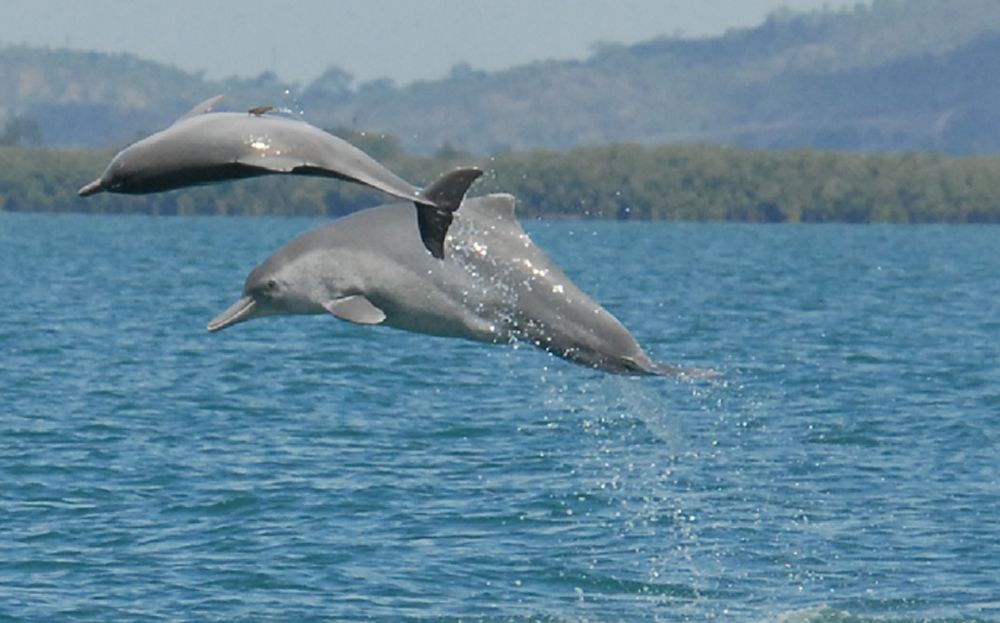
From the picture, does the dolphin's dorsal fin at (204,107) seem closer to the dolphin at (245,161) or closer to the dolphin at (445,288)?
the dolphin at (245,161)

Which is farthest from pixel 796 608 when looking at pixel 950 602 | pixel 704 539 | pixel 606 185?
pixel 606 185

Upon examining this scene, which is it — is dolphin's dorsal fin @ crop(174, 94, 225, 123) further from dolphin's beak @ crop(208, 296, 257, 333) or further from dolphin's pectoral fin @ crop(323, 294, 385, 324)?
dolphin's pectoral fin @ crop(323, 294, 385, 324)

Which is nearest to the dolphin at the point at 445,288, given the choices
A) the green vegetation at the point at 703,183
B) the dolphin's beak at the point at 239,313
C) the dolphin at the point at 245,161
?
the dolphin's beak at the point at 239,313

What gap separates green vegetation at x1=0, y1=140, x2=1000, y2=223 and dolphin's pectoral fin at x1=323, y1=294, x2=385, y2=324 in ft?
432

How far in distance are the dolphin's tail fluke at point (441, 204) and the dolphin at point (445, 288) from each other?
823 millimetres

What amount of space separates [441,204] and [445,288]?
1.20m

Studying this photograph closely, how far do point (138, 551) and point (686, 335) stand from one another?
31855 mm

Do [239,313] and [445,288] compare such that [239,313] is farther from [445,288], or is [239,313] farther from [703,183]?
[703,183]

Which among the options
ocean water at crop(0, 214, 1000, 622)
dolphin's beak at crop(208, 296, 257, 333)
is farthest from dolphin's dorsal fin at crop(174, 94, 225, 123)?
ocean water at crop(0, 214, 1000, 622)

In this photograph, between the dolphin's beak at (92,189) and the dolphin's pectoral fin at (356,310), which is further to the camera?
the dolphin's pectoral fin at (356,310)

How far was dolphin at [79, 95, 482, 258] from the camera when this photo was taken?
38.5 ft

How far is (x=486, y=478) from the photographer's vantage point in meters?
28.4

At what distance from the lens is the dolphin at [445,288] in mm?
13180

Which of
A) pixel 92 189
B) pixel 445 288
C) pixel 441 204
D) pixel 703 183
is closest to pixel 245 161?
pixel 92 189
